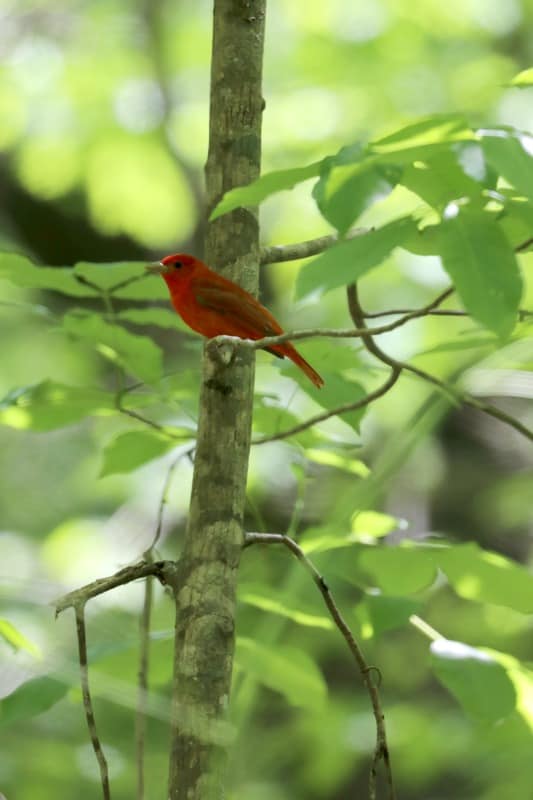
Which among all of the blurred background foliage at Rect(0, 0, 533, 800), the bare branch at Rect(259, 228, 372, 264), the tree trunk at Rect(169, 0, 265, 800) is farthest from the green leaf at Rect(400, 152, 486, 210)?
the blurred background foliage at Rect(0, 0, 533, 800)

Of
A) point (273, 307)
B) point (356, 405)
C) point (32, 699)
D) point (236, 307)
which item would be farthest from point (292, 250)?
point (273, 307)

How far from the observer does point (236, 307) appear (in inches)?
60.6

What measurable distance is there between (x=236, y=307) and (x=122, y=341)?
0.20 metres

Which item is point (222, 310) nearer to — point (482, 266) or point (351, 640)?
point (351, 640)

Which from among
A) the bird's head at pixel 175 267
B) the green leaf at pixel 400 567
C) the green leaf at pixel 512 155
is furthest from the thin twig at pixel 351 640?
the bird's head at pixel 175 267

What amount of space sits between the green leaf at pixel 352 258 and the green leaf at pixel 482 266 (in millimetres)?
56

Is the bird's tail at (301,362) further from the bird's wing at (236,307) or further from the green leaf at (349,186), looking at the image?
the green leaf at (349,186)

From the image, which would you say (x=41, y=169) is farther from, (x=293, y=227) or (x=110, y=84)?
(x=293, y=227)

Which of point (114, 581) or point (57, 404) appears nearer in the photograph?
point (114, 581)

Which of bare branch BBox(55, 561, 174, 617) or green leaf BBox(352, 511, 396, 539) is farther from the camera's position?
green leaf BBox(352, 511, 396, 539)

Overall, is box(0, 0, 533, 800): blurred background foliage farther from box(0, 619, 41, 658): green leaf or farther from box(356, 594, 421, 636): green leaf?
box(0, 619, 41, 658): green leaf

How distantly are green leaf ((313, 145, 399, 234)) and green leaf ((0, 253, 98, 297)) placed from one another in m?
0.73

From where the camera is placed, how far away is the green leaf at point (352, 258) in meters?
0.94

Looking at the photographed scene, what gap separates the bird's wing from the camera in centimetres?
143
